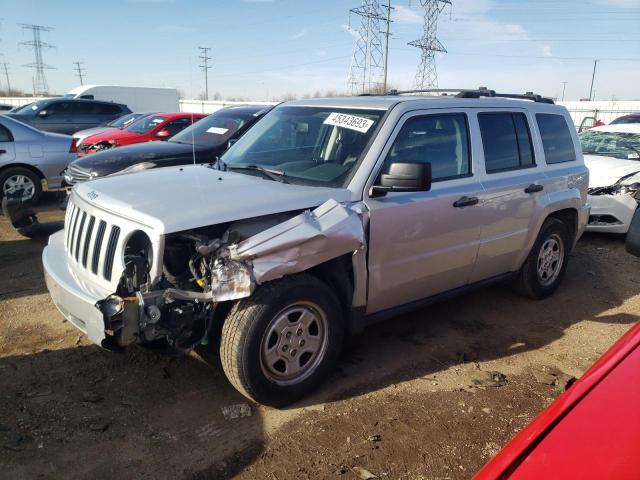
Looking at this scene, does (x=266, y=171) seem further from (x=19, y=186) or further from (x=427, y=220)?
(x=19, y=186)

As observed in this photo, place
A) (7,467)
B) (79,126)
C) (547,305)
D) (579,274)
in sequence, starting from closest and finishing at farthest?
(7,467) < (547,305) < (579,274) < (79,126)

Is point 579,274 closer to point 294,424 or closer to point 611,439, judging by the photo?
point 294,424

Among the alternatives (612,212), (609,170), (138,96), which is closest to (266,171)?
(612,212)

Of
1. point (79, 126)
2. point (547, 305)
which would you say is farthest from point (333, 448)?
point (79, 126)

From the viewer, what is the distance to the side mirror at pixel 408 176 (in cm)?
326

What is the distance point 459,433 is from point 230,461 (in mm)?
1373

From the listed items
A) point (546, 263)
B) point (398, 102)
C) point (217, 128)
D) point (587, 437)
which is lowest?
point (546, 263)

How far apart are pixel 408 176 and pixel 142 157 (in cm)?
495

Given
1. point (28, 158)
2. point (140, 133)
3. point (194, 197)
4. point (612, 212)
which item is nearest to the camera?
point (194, 197)

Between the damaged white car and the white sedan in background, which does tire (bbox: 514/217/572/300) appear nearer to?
the damaged white car

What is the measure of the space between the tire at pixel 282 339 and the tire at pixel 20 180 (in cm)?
674

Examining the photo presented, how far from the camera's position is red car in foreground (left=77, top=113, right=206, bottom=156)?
10391 millimetres

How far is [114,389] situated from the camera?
11.2 ft

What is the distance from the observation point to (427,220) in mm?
3740
